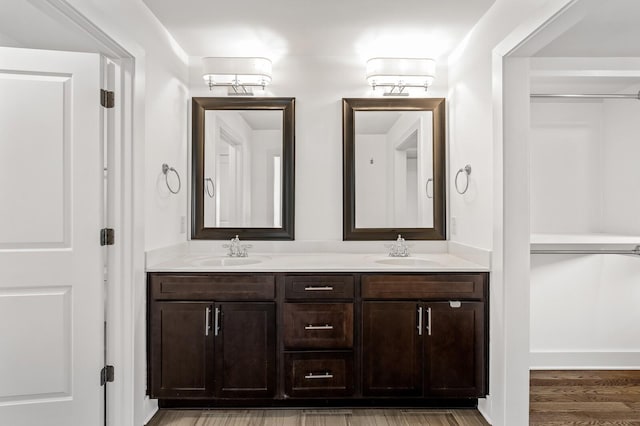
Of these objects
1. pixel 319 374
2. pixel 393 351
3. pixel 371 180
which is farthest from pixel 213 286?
pixel 371 180

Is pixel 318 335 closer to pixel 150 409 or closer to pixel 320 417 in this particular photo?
→ pixel 320 417

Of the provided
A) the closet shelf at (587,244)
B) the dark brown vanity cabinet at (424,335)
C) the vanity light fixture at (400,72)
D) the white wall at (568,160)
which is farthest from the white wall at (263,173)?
the white wall at (568,160)

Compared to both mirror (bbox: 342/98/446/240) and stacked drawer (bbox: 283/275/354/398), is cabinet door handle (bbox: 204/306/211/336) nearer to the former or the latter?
stacked drawer (bbox: 283/275/354/398)

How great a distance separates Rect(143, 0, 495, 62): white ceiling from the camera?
226cm

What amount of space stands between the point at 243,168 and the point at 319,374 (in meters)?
1.51

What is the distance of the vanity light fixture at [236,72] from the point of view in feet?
9.25

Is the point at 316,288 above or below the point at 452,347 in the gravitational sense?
above

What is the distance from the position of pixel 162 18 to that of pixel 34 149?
1047 millimetres

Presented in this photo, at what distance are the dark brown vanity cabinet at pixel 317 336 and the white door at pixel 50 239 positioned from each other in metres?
0.38

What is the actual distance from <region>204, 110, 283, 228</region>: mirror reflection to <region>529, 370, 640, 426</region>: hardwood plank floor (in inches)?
81.7

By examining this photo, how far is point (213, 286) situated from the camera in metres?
2.33

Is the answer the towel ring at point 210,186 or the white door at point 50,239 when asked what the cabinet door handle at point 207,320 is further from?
the towel ring at point 210,186

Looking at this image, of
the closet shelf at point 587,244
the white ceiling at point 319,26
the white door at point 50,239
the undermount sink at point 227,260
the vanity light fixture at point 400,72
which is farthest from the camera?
the vanity light fixture at point 400,72

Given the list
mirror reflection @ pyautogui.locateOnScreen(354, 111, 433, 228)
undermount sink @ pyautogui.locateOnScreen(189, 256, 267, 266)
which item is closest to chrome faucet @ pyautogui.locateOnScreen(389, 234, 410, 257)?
mirror reflection @ pyautogui.locateOnScreen(354, 111, 433, 228)
